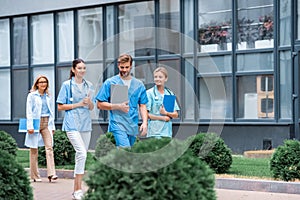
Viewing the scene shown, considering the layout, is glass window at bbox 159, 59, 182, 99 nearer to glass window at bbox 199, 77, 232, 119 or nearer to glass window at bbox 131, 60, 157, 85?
glass window at bbox 131, 60, 157, 85

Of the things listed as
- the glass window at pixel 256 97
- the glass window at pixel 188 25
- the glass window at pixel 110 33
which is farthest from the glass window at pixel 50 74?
the glass window at pixel 256 97

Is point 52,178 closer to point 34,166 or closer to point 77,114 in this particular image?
point 34,166

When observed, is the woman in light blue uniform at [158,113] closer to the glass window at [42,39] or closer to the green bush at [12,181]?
the green bush at [12,181]

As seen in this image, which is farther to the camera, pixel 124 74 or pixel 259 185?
pixel 259 185

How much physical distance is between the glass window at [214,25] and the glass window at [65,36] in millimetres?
4524

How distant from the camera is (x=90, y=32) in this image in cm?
1897

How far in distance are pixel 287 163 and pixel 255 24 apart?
6.96m

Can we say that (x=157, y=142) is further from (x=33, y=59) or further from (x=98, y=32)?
(x=33, y=59)

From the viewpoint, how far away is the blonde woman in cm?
1077

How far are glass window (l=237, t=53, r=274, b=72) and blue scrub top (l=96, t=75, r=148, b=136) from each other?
330 inches

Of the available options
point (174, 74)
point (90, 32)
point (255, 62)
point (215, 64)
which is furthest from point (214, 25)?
point (90, 32)

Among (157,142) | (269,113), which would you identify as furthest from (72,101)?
(269,113)

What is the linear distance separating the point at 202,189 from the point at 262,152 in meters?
10.1

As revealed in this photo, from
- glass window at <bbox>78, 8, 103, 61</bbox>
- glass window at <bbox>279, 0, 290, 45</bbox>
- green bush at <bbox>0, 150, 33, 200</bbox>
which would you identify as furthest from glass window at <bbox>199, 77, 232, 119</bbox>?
green bush at <bbox>0, 150, 33, 200</bbox>
